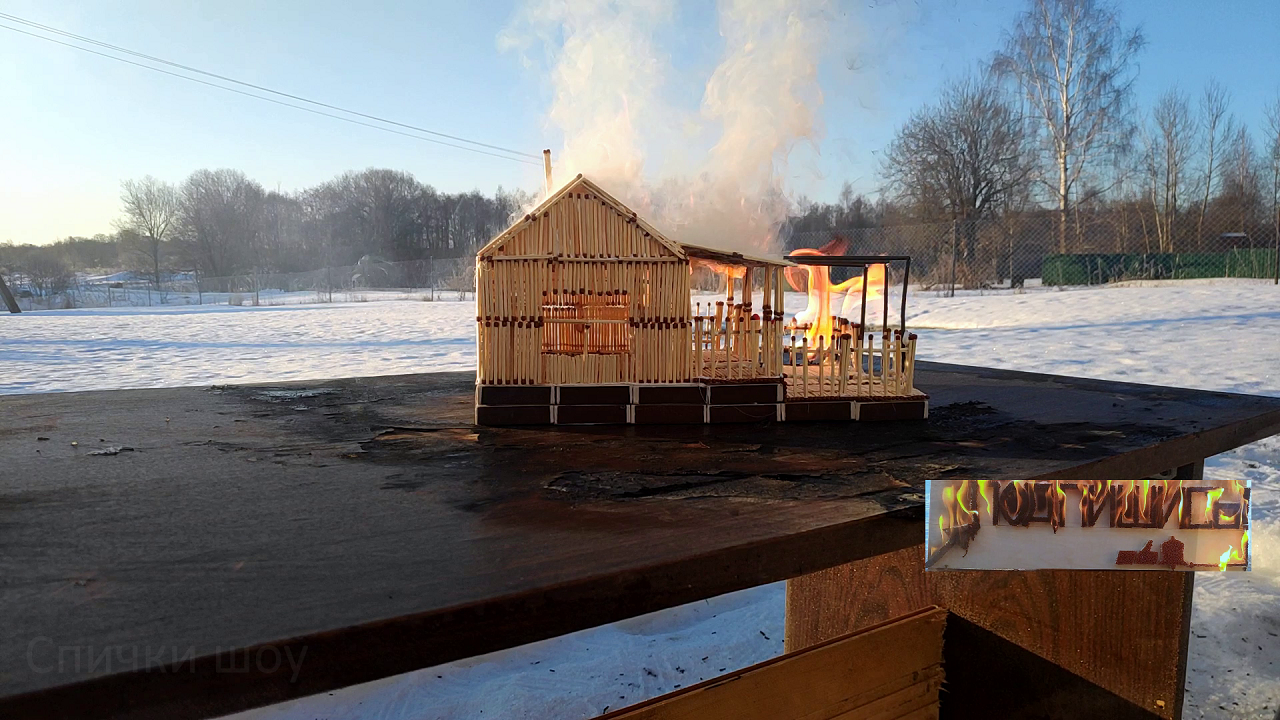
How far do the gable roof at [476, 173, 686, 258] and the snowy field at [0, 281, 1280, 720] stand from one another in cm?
267

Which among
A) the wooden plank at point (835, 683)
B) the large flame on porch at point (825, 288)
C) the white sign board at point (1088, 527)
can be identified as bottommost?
the wooden plank at point (835, 683)

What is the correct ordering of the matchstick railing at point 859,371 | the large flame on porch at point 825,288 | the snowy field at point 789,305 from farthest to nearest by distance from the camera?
the large flame on porch at point 825,288 < the snowy field at point 789,305 < the matchstick railing at point 859,371

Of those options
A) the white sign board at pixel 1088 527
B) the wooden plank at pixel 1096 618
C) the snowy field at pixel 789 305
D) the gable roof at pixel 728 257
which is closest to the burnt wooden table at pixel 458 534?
the wooden plank at pixel 1096 618

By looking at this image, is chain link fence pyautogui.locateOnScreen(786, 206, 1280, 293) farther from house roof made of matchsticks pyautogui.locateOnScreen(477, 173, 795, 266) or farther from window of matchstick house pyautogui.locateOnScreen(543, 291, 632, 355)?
window of matchstick house pyautogui.locateOnScreen(543, 291, 632, 355)

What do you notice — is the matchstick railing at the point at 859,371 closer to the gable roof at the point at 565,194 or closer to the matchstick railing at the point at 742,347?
the matchstick railing at the point at 742,347

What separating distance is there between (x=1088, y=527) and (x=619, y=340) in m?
2.08

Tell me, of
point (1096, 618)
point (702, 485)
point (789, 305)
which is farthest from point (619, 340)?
point (789, 305)

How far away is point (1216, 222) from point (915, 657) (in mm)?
38613

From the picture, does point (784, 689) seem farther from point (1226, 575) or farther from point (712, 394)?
point (1226, 575)

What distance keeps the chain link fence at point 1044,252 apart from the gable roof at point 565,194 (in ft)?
53.4

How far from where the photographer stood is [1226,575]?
533 centimetres

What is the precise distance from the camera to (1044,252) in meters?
25.4

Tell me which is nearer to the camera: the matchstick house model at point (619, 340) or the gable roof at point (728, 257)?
the matchstick house model at point (619, 340)

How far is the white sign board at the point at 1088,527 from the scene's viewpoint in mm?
1994
